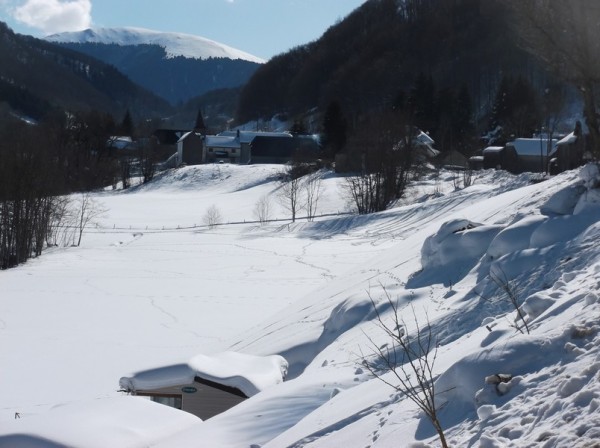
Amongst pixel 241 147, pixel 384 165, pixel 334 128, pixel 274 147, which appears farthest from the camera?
pixel 241 147

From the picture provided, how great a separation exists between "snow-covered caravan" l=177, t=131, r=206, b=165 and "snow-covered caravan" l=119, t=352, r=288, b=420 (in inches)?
3253

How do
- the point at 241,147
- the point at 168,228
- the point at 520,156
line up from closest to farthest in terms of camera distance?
the point at 168,228 < the point at 520,156 < the point at 241,147

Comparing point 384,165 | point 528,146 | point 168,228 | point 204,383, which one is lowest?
point 168,228

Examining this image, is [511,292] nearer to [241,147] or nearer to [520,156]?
[520,156]

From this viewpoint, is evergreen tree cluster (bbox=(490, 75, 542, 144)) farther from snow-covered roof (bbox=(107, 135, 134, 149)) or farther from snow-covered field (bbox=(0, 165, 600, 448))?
snow-covered roof (bbox=(107, 135, 134, 149))

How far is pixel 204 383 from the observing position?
10156mm

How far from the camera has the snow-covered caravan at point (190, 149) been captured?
3634 inches

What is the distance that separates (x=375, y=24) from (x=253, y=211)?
9266cm

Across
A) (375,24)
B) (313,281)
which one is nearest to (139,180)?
(313,281)

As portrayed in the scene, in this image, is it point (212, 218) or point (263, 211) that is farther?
point (263, 211)

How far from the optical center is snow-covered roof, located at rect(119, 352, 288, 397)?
9873 mm

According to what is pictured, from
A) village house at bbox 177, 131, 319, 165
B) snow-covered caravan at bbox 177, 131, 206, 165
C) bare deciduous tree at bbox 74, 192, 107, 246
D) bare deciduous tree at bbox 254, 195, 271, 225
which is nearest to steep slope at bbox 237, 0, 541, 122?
village house at bbox 177, 131, 319, 165

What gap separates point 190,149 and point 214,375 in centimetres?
8417

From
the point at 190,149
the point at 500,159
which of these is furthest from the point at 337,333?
the point at 190,149
